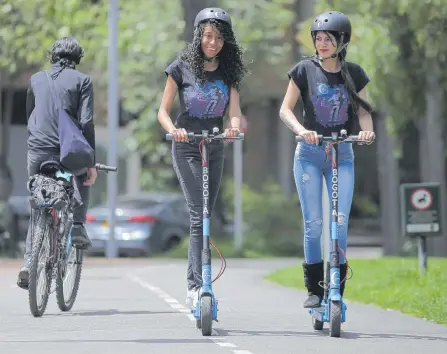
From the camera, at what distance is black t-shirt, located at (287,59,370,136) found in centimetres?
971

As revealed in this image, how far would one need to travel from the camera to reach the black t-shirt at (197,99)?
9.93 meters

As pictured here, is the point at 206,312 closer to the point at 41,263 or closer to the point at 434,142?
the point at 41,263

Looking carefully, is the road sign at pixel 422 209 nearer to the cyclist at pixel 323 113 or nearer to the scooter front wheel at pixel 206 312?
the cyclist at pixel 323 113

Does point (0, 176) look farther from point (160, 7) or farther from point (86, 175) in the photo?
point (86, 175)

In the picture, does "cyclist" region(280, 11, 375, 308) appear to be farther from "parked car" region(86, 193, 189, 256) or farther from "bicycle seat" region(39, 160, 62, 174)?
"parked car" region(86, 193, 189, 256)

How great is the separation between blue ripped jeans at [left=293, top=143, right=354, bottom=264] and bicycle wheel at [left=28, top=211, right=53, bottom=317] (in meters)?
2.09

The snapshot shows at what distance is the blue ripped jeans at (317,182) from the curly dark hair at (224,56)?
69 centimetres

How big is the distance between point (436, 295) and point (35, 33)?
16265 mm

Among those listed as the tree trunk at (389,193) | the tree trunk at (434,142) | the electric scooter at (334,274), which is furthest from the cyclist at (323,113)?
the tree trunk at (389,193)

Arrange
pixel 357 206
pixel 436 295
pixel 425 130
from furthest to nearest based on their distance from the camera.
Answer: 1. pixel 357 206
2. pixel 425 130
3. pixel 436 295

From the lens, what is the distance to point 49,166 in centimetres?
1112

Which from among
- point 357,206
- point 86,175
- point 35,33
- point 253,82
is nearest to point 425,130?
point 253,82

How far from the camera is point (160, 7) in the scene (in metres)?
29.5

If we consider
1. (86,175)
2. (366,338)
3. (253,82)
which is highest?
(253,82)
